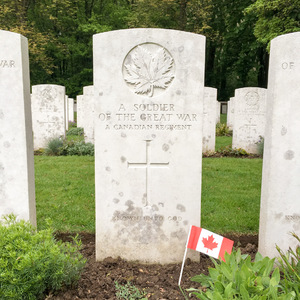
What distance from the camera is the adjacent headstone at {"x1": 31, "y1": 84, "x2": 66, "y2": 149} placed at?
11047mm

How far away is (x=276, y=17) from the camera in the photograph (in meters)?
12.0

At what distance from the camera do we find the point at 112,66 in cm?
343

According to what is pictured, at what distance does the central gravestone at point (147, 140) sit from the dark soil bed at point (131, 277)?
0.15 meters

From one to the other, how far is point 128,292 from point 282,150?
204cm

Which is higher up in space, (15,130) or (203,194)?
(15,130)

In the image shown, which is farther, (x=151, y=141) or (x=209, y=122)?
(x=209, y=122)

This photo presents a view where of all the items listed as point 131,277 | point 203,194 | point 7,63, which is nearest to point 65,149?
point 203,194

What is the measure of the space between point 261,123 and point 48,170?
679cm

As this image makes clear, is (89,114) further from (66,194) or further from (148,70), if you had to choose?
(148,70)

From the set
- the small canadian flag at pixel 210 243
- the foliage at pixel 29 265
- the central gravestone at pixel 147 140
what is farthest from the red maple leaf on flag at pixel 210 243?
the foliage at pixel 29 265

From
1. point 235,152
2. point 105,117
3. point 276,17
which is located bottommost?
point 235,152

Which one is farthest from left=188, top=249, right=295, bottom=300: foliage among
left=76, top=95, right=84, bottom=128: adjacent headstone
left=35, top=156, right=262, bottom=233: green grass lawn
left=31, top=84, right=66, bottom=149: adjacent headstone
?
left=76, top=95, right=84, bottom=128: adjacent headstone

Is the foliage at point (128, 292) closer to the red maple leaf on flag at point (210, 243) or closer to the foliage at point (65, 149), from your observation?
the red maple leaf on flag at point (210, 243)

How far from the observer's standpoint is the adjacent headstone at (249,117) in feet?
34.3
